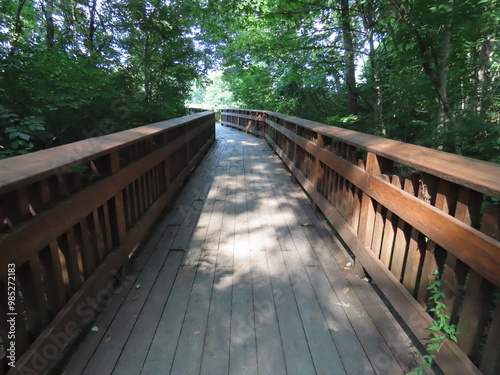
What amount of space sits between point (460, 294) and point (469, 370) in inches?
11.5

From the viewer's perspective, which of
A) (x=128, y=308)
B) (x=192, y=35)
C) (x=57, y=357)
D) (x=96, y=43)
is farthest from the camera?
(x=192, y=35)

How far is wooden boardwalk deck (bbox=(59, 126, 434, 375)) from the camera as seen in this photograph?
1.57 m

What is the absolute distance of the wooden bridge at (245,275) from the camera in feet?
4.10

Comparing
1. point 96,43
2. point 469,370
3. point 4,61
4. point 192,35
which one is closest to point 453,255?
point 469,370

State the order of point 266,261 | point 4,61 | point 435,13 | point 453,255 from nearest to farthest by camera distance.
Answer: point 453,255 → point 266,261 → point 4,61 → point 435,13

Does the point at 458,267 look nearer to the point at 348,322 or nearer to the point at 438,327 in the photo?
the point at 438,327

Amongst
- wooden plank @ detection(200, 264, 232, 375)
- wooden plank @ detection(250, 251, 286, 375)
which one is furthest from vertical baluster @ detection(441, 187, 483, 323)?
wooden plank @ detection(200, 264, 232, 375)

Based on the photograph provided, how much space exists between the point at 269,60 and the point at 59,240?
787cm

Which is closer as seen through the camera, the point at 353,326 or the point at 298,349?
the point at 298,349

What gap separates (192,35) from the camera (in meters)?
9.28

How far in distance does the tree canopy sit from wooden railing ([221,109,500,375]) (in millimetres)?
2255

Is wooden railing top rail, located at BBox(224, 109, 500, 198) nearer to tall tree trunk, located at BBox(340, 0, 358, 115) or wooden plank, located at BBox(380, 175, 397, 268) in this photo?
wooden plank, located at BBox(380, 175, 397, 268)

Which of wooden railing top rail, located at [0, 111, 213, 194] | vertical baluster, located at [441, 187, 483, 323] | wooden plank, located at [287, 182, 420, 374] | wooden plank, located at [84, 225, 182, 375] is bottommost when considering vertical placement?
wooden plank, located at [84, 225, 182, 375]

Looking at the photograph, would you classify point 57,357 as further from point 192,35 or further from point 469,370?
point 192,35
